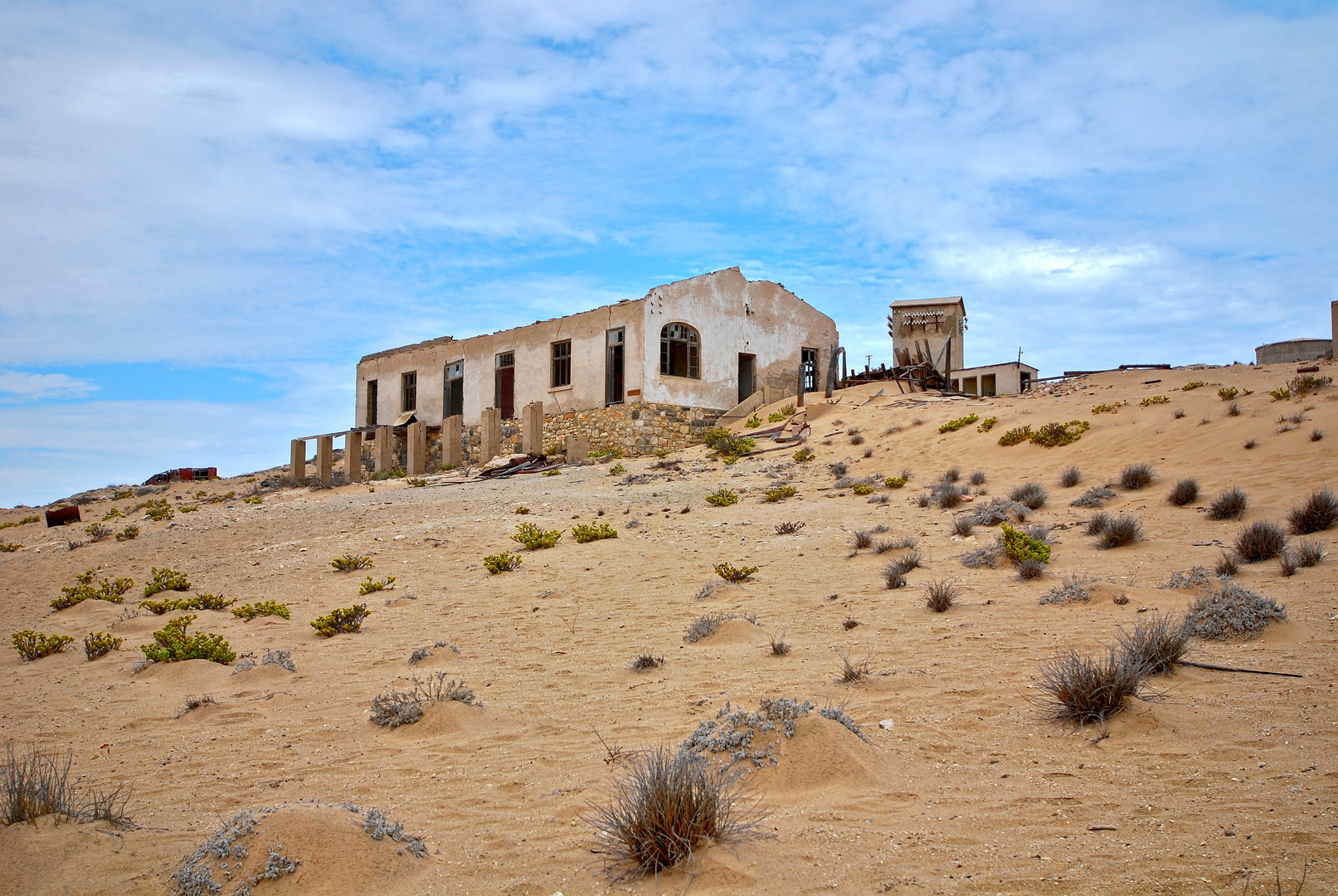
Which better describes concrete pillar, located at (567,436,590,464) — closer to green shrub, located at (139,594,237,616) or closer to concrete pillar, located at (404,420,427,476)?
concrete pillar, located at (404,420,427,476)

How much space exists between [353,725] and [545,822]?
2.49 meters

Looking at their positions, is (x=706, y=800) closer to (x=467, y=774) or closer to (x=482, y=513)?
(x=467, y=774)

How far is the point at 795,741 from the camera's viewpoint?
4.37 metres

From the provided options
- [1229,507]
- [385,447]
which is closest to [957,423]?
[1229,507]

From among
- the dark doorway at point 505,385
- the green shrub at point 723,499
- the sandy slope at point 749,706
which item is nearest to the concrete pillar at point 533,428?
the dark doorway at point 505,385

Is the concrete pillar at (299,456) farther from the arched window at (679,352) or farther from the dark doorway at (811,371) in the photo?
the dark doorway at (811,371)

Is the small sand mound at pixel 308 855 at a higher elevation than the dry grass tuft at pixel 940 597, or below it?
below

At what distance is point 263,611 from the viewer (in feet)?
32.8

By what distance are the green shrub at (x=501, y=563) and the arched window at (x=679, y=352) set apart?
49.7 ft

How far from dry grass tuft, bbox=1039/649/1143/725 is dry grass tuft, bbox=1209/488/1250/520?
271 inches

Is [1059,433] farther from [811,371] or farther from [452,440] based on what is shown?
[452,440]

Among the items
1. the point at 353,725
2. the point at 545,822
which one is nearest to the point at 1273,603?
the point at 545,822

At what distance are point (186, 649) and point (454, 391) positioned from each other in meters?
24.7

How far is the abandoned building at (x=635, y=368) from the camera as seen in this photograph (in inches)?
1003
